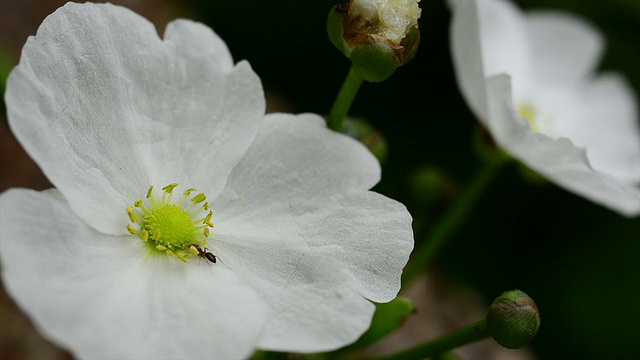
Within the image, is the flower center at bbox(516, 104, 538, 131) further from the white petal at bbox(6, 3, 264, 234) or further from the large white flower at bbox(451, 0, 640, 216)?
the white petal at bbox(6, 3, 264, 234)

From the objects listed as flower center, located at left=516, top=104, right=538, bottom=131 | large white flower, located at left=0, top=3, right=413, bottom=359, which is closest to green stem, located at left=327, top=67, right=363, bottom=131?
large white flower, located at left=0, top=3, right=413, bottom=359

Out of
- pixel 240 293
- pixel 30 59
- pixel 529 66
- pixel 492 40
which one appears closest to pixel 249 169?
pixel 240 293

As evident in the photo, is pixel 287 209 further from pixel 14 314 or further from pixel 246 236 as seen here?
pixel 14 314

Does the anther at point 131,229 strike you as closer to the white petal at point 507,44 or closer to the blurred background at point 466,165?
the white petal at point 507,44

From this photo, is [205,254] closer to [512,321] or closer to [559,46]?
[512,321]

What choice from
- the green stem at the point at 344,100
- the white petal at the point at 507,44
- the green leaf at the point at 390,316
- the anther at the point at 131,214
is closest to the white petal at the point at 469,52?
the white petal at the point at 507,44
